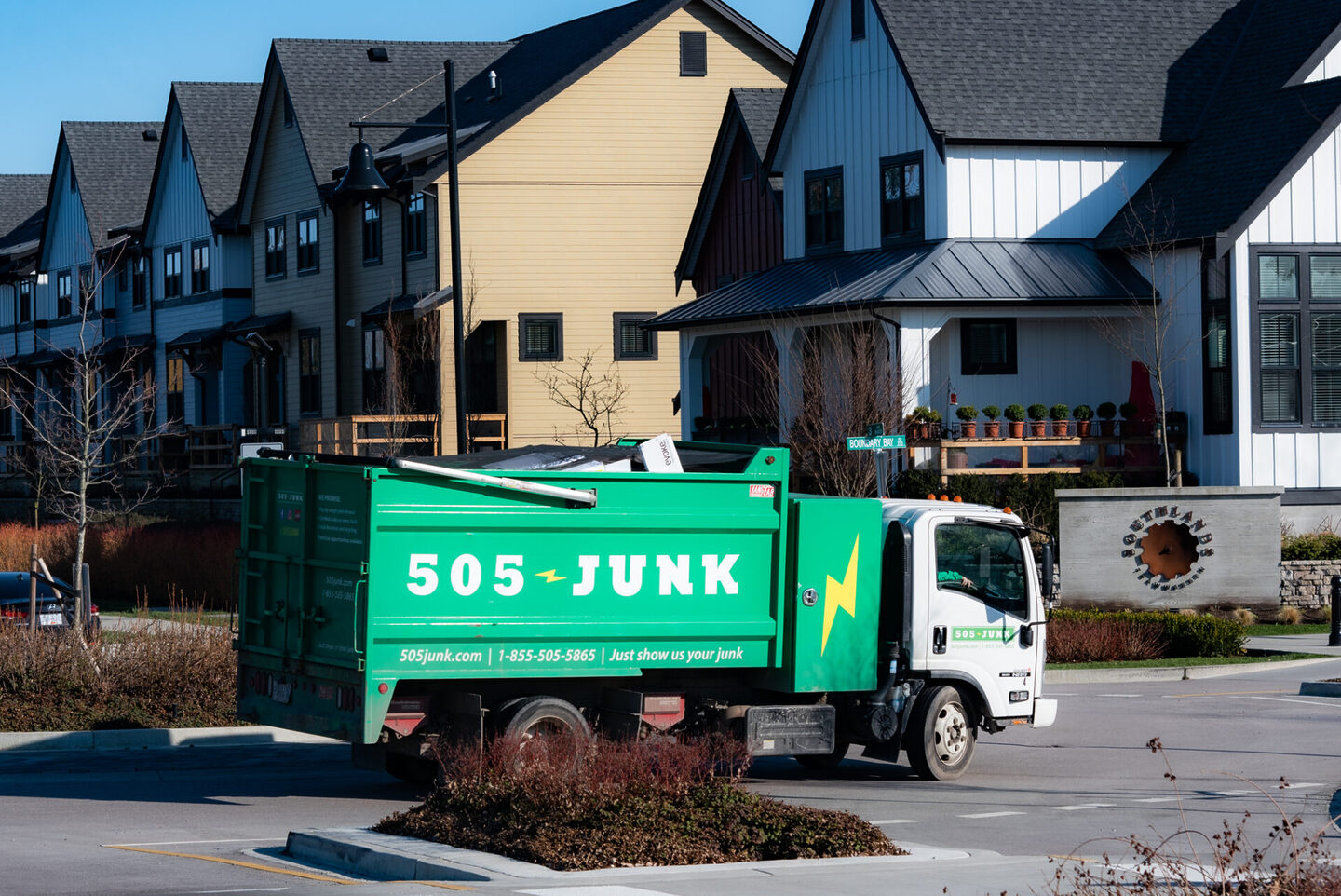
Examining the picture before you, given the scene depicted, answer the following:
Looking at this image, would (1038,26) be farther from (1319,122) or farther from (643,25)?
(643,25)

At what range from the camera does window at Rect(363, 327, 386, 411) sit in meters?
45.5

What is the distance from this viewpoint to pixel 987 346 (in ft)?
108

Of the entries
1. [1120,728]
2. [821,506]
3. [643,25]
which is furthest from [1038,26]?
[821,506]

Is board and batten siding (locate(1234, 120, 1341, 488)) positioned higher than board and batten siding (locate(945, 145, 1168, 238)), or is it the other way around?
board and batten siding (locate(945, 145, 1168, 238))

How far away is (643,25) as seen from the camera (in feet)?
144

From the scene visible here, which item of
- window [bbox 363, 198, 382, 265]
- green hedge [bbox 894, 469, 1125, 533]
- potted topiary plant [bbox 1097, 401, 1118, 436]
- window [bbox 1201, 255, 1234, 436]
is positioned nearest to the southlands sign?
green hedge [bbox 894, 469, 1125, 533]

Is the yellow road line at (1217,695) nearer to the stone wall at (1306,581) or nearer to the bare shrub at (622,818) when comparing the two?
the stone wall at (1306,581)

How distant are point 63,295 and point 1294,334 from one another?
4717 cm

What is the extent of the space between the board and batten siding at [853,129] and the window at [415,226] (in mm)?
10087

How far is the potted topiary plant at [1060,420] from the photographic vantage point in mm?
30703

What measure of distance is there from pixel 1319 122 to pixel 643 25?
60.7ft

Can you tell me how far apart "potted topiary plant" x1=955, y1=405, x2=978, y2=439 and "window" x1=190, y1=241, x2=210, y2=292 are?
29.9 metres

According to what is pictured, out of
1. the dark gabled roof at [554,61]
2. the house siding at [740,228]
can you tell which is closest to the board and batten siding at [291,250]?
the dark gabled roof at [554,61]

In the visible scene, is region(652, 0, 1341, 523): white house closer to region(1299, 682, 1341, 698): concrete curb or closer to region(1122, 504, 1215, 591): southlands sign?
region(1122, 504, 1215, 591): southlands sign
